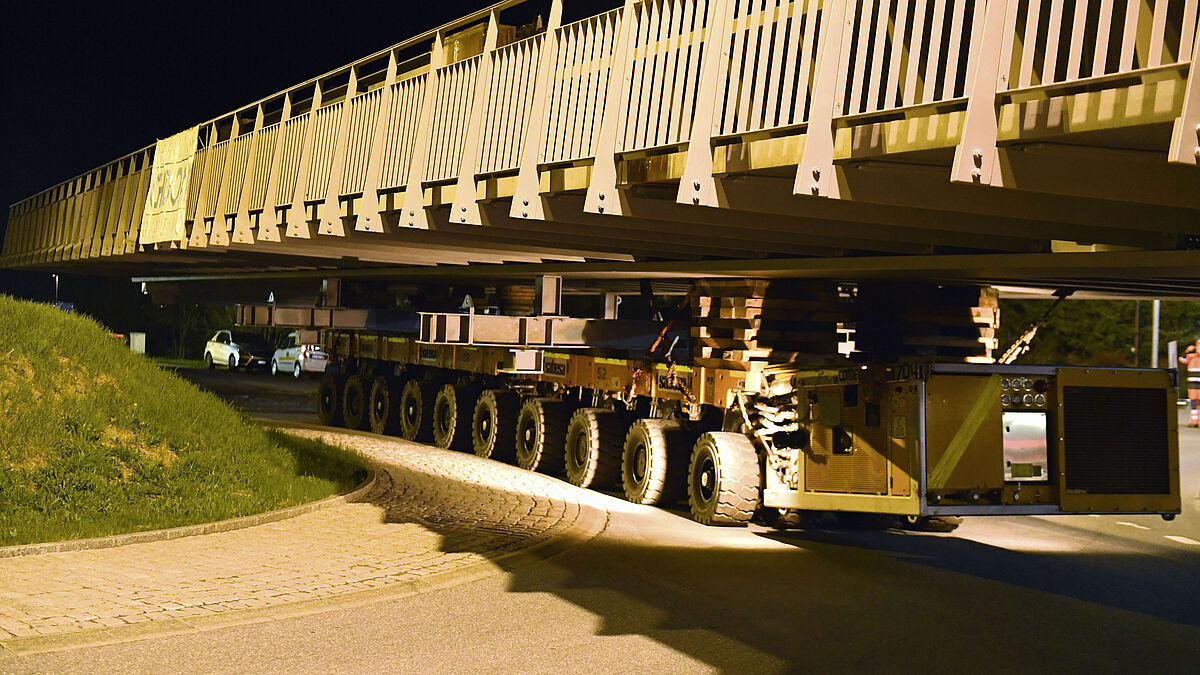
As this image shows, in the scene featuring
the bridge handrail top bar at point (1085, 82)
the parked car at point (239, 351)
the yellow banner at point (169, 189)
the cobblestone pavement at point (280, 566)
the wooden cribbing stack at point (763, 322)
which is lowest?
the cobblestone pavement at point (280, 566)

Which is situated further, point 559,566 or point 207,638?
point 559,566

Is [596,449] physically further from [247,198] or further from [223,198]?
[223,198]

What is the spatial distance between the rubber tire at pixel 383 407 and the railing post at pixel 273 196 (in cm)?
667

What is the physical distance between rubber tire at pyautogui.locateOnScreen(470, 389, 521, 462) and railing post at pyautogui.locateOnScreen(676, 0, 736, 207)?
36.5 feet

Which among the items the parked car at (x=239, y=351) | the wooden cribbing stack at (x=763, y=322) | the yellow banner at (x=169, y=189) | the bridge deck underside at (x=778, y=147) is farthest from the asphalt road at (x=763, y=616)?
the parked car at (x=239, y=351)

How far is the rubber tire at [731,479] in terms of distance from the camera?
497 inches

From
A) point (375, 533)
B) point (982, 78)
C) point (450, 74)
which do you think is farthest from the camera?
point (450, 74)

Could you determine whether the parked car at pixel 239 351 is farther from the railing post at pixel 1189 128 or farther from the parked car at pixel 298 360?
the railing post at pixel 1189 128

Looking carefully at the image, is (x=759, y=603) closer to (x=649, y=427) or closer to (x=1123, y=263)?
(x=1123, y=263)

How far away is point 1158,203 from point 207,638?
232 inches

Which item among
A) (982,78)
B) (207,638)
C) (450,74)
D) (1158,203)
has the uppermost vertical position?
(450,74)

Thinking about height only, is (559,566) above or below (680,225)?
below

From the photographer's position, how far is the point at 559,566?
421 inches

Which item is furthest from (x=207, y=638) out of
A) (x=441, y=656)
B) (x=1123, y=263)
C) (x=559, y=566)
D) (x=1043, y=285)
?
(x=1043, y=285)
